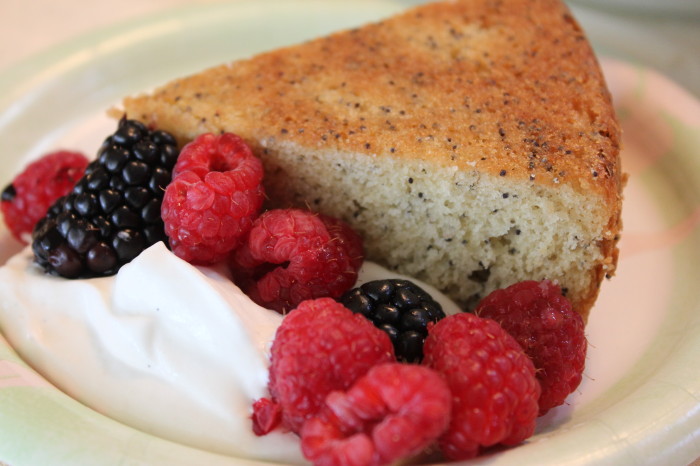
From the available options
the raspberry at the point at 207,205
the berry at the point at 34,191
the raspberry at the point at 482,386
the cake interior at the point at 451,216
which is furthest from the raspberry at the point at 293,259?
the berry at the point at 34,191

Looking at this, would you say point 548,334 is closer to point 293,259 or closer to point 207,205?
point 293,259

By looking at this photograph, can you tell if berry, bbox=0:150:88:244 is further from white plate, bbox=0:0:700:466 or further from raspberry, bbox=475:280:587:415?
raspberry, bbox=475:280:587:415

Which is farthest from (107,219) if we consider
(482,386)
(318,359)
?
(482,386)

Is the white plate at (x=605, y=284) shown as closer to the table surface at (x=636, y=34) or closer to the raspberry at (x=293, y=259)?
the table surface at (x=636, y=34)

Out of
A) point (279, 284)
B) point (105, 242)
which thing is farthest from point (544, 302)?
point (105, 242)

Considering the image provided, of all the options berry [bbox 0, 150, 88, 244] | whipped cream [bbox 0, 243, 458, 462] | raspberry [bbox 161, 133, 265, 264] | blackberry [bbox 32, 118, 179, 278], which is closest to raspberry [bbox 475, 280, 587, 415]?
whipped cream [bbox 0, 243, 458, 462]

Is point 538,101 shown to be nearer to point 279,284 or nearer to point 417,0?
point 279,284
